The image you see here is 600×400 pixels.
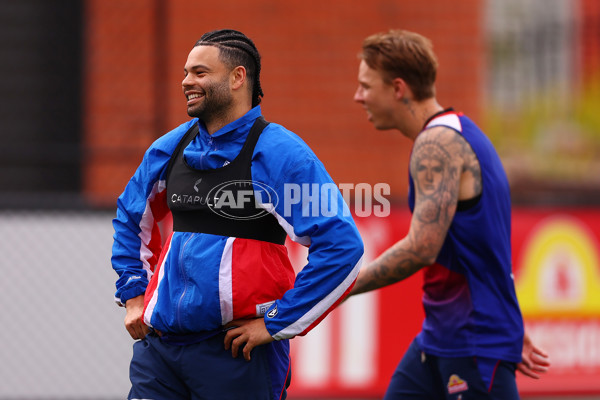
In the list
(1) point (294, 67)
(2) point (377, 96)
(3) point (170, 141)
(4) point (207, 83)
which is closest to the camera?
(4) point (207, 83)

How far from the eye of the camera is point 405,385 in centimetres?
426

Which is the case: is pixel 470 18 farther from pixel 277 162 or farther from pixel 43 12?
pixel 277 162

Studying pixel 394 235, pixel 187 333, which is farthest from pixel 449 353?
pixel 394 235

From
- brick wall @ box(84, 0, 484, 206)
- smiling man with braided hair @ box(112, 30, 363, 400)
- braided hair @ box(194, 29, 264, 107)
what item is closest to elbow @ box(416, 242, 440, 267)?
smiling man with braided hair @ box(112, 30, 363, 400)

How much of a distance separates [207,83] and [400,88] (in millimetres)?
1206

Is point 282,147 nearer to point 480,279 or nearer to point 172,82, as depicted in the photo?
point 480,279

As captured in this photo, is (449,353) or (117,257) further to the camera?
(449,353)

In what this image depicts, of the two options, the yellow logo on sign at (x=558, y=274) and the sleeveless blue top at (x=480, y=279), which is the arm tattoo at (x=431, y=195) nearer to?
the sleeveless blue top at (x=480, y=279)

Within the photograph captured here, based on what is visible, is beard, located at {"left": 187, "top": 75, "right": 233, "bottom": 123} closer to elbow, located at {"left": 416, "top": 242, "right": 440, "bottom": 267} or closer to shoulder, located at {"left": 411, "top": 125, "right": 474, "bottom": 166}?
shoulder, located at {"left": 411, "top": 125, "right": 474, "bottom": 166}

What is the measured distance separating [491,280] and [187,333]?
1.38 m

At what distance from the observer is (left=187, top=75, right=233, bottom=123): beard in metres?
3.55

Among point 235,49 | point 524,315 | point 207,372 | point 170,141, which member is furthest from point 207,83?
point 524,315

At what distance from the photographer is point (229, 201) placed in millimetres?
3459

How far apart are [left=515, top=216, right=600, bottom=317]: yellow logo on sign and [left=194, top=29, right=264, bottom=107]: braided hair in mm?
4646
